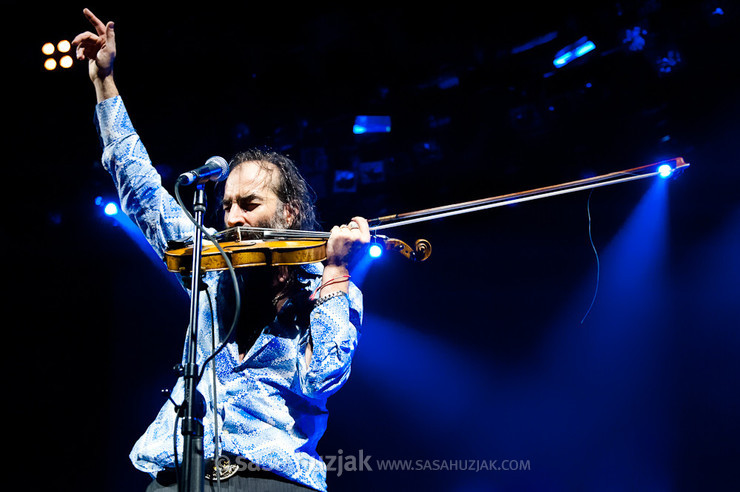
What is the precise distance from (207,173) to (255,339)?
0.57m

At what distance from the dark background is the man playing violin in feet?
5.56

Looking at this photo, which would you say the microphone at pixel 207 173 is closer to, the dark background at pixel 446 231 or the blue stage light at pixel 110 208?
the dark background at pixel 446 231

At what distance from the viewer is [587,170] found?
390 centimetres

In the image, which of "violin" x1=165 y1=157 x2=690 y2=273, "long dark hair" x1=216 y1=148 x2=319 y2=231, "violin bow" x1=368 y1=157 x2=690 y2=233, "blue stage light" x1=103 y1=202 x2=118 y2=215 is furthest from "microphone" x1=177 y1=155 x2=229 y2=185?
"blue stage light" x1=103 y1=202 x2=118 y2=215

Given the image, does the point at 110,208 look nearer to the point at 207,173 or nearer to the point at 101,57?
the point at 101,57

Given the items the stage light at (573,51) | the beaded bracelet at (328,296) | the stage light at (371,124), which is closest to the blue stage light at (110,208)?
the stage light at (371,124)

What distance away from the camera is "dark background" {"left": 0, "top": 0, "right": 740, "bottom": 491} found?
366 cm

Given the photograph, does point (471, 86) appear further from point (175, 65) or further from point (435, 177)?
point (175, 65)

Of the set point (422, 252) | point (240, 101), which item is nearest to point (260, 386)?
point (422, 252)

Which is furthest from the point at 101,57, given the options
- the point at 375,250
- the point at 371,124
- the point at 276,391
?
the point at 375,250

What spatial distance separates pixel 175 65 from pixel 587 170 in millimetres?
2661

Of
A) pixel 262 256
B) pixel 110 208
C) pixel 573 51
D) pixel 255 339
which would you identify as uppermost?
pixel 573 51

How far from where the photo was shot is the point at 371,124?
3896mm

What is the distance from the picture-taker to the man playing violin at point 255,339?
1729 millimetres
